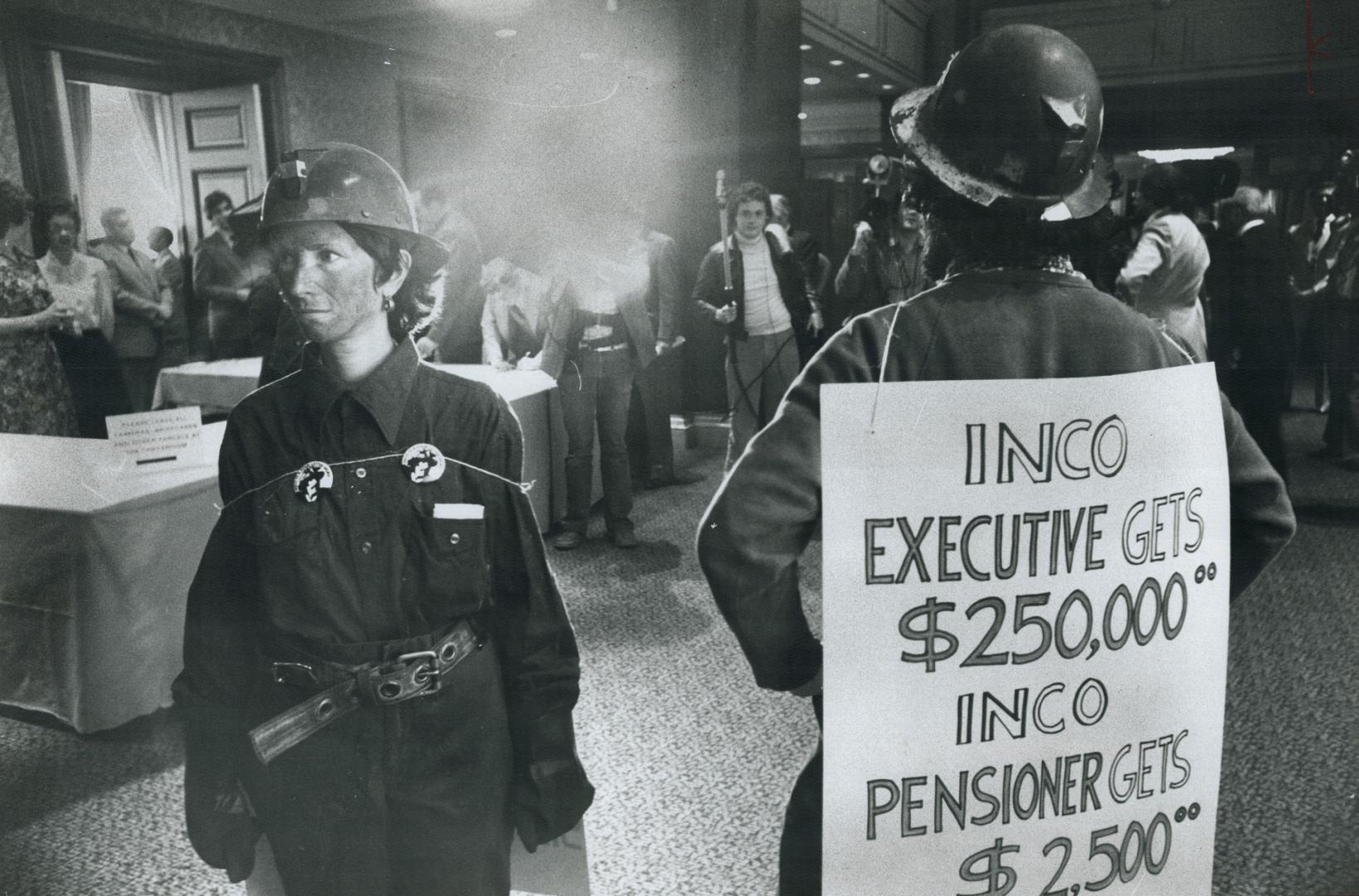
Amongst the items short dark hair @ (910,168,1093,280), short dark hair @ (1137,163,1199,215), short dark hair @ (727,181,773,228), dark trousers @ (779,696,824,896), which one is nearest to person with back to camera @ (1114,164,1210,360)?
short dark hair @ (1137,163,1199,215)

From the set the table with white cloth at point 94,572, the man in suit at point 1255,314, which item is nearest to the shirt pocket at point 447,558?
the table with white cloth at point 94,572

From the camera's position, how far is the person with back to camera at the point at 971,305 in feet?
3.10

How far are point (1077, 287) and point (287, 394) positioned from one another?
0.88 m

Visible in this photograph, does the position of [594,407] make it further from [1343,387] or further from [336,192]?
[1343,387]

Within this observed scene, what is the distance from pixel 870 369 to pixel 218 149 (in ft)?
2.66

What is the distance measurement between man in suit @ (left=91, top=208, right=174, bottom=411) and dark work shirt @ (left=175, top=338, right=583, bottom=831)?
0.59 feet

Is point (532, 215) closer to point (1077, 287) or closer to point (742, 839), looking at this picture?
point (1077, 287)

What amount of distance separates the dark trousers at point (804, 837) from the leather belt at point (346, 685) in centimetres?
43

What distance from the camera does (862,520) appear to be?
3.38 feet

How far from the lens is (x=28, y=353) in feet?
4.14

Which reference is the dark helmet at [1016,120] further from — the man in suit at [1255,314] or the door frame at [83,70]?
the door frame at [83,70]

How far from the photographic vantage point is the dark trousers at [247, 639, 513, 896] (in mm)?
1172

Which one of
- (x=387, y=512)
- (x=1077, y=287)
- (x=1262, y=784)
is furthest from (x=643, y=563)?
(x=1262, y=784)

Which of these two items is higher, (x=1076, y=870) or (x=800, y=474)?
(x=800, y=474)
